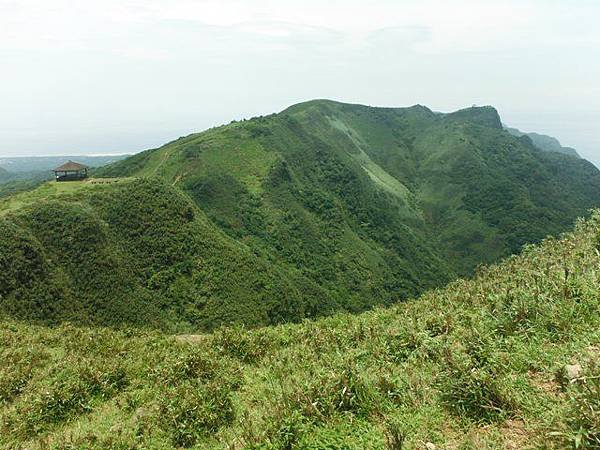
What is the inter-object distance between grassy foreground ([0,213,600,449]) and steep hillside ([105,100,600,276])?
7524 centimetres

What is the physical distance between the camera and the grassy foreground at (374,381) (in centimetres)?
663

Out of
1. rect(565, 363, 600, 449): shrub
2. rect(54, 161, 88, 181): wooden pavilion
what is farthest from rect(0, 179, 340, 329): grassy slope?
rect(565, 363, 600, 449): shrub

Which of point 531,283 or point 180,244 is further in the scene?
Answer: point 180,244

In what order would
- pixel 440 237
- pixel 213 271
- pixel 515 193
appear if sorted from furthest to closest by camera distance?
1. pixel 515 193
2. pixel 440 237
3. pixel 213 271

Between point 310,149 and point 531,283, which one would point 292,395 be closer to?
point 531,283

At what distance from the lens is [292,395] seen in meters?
8.20

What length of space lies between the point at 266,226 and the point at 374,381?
89.3 metres

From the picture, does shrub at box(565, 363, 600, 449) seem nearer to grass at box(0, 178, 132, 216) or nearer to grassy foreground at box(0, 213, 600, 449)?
grassy foreground at box(0, 213, 600, 449)

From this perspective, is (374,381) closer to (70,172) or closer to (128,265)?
(128,265)

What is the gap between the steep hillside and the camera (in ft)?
322


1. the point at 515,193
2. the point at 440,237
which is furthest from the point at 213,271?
the point at 515,193

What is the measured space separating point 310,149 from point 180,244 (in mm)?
90401

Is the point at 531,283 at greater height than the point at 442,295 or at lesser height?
greater

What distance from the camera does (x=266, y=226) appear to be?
97000mm
